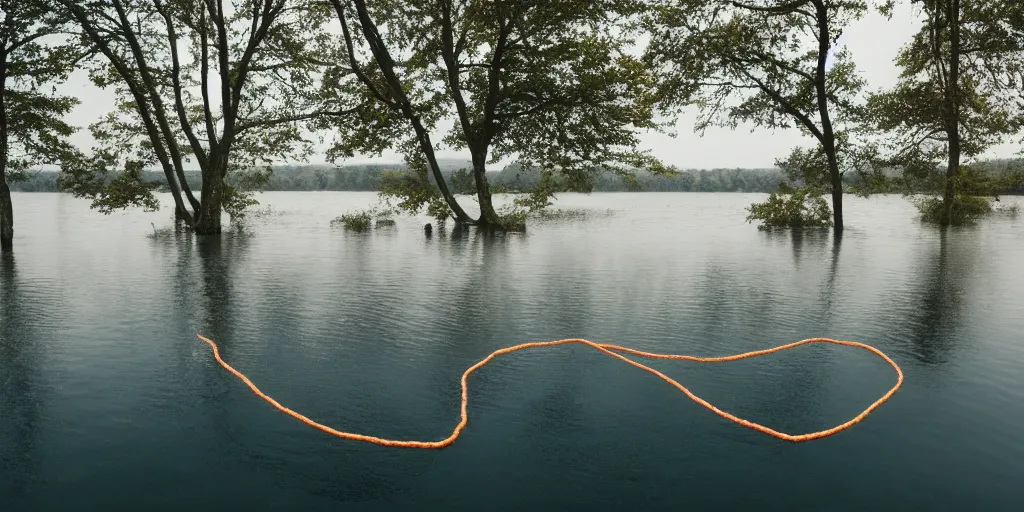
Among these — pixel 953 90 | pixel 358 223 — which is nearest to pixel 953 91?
pixel 953 90

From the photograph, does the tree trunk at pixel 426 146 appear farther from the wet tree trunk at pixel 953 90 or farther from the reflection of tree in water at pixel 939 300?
the wet tree trunk at pixel 953 90

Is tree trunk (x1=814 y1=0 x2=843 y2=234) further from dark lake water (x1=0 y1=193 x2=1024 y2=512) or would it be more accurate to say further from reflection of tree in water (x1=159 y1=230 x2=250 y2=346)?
reflection of tree in water (x1=159 y1=230 x2=250 y2=346)

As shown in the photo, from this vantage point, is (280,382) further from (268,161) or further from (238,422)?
(268,161)

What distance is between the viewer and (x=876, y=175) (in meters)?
30.6

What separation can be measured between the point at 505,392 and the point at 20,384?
209 inches

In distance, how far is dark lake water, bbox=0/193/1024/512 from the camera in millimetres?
6070

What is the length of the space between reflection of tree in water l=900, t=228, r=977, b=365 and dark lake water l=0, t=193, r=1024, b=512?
89 millimetres

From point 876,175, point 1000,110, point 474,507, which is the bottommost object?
point 474,507

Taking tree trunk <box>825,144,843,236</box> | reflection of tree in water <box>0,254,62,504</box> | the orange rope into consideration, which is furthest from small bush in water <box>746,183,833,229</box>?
reflection of tree in water <box>0,254,62,504</box>

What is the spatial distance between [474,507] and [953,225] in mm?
36706

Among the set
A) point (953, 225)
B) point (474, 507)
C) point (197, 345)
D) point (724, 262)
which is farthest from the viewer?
point (953, 225)

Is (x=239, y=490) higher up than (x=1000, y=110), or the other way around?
(x=1000, y=110)

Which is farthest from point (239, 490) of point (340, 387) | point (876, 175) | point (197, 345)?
point (876, 175)

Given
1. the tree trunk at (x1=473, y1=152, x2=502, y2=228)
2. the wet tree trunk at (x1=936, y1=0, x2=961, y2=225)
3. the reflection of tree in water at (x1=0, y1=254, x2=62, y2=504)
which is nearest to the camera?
the reflection of tree in water at (x1=0, y1=254, x2=62, y2=504)
